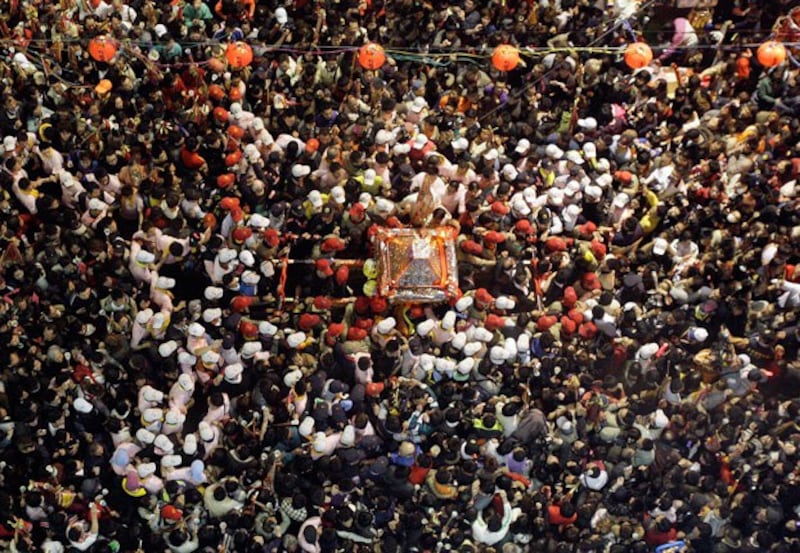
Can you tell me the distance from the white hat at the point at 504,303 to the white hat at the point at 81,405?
405 centimetres

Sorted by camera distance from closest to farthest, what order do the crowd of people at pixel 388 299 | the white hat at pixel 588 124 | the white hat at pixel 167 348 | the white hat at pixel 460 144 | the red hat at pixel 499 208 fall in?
the crowd of people at pixel 388 299 → the white hat at pixel 167 348 → the red hat at pixel 499 208 → the white hat at pixel 460 144 → the white hat at pixel 588 124

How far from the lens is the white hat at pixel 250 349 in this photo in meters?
9.69

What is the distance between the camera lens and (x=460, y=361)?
995cm

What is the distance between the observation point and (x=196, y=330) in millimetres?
9562

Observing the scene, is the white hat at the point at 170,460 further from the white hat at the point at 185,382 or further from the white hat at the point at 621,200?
the white hat at the point at 621,200

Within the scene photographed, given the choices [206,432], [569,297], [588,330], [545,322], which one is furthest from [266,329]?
[588,330]

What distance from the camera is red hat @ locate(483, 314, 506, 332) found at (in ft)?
33.2

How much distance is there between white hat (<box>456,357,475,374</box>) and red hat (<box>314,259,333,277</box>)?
1.66 m

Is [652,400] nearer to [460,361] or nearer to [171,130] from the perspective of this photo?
[460,361]

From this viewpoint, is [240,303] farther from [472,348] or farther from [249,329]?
[472,348]

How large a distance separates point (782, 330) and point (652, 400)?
159cm

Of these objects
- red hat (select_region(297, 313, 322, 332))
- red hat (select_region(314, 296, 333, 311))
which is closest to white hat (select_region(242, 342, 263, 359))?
red hat (select_region(297, 313, 322, 332))

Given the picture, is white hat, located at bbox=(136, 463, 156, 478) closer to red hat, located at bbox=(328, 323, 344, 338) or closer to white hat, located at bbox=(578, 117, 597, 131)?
red hat, located at bbox=(328, 323, 344, 338)

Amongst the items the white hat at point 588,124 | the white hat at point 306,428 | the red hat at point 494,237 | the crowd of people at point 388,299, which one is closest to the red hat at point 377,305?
the crowd of people at point 388,299
